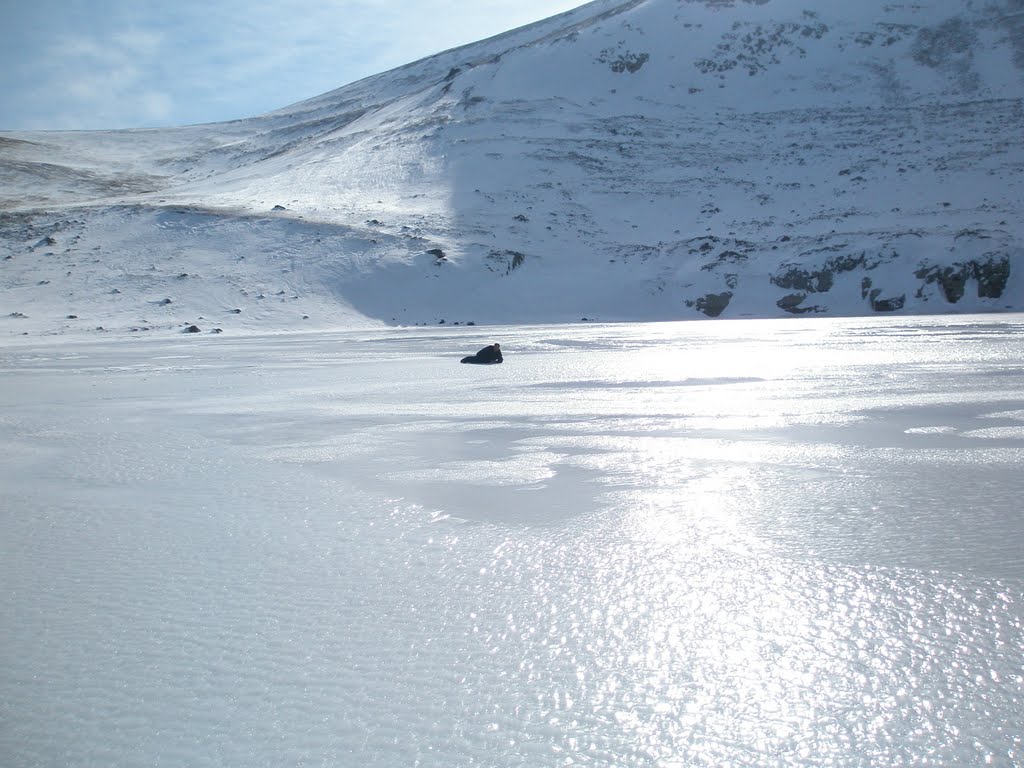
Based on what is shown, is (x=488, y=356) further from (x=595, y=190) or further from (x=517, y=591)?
(x=595, y=190)

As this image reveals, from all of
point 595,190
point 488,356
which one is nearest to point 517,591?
point 488,356

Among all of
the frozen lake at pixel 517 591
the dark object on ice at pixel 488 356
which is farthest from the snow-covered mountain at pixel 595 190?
the frozen lake at pixel 517 591

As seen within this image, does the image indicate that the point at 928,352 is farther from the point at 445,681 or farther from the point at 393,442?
the point at 445,681

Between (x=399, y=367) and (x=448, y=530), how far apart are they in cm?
899

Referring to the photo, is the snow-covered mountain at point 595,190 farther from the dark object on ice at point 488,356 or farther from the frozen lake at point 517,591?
the frozen lake at point 517,591

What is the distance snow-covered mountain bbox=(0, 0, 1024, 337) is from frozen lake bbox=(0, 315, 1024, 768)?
→ 21.7 metres

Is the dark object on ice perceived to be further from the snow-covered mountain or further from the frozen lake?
the snow-covered mountain

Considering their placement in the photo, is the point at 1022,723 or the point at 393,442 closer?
the point at 1022,723

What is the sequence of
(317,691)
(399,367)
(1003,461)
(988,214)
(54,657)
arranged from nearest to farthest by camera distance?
(317,691)
(54,657)
(1003,461)
(399,367)
(988,214)

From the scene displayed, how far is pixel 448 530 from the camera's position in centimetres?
391

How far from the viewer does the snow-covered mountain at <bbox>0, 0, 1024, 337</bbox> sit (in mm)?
30094

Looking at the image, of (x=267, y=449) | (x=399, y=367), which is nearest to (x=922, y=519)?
(x=267, y=449)

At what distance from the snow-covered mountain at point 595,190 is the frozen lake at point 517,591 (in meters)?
21.7

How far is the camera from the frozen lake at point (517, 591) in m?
2.15
